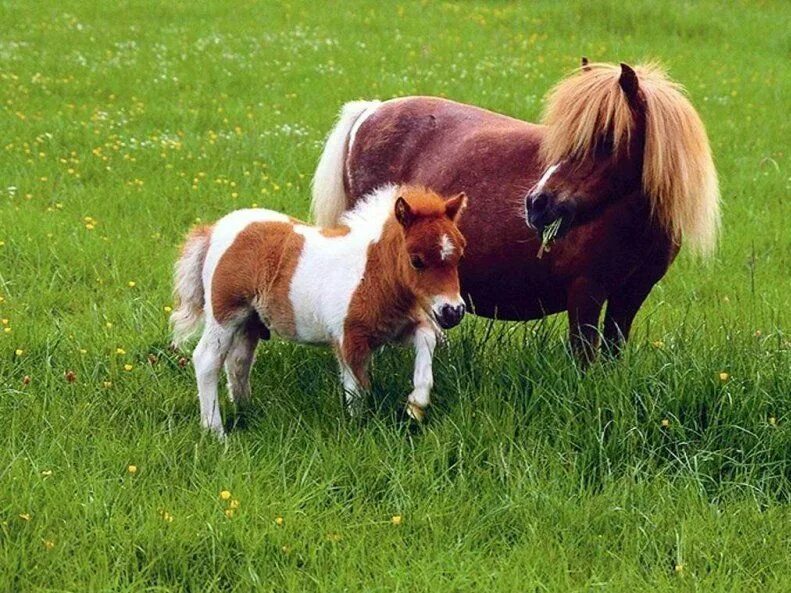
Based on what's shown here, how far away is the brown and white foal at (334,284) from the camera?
4645 millimetres

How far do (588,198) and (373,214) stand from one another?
0.99 m

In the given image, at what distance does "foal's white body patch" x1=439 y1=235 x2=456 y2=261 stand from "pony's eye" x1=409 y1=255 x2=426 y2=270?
0.09 m

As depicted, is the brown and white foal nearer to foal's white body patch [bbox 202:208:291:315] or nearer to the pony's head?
foal's white body patch [bbox 202:208:291:315]

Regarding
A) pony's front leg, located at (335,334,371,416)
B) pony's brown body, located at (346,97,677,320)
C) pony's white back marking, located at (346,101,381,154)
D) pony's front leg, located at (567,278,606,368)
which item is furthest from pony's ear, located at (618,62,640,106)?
pony's white back marking, located at (346,101,381,154)

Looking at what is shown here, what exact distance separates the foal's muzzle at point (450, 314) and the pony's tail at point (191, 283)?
1.50m

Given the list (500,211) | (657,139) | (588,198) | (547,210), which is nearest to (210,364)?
(500,211)

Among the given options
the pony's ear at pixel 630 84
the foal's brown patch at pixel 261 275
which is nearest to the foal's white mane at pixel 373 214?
the foal's brown patch at pixel 261 275

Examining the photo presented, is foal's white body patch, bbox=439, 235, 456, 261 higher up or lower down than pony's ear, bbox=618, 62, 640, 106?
lower down

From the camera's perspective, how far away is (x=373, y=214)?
17.0 ft

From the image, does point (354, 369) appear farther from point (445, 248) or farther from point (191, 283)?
point (191, 283)

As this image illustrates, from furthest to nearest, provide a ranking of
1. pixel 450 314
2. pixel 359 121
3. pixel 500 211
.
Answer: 1. pixel 359 121
2. pixel 500 211
3. pixel 450 314

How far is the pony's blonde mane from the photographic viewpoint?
4.89 metres

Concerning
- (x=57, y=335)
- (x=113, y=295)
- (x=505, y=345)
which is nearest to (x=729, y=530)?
(x=505, y=345)

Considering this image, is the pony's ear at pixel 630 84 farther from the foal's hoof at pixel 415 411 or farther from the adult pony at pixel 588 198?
the foal's hoof at pixel 415 411
